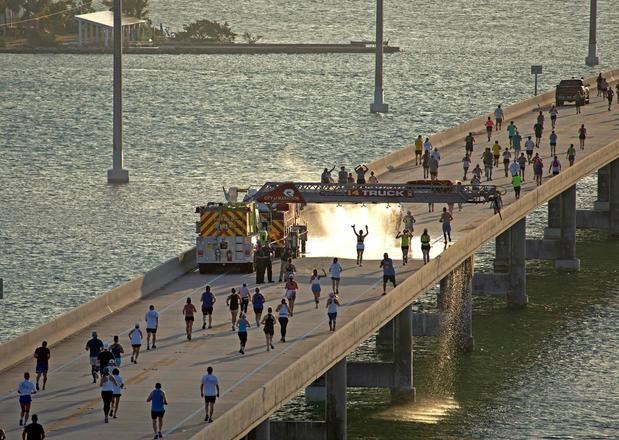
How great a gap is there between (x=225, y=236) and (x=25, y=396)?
70.3 feet

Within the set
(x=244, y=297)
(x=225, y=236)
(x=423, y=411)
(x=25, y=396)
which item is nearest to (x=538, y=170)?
(x=423, y=411)

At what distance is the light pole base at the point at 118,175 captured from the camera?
146 m

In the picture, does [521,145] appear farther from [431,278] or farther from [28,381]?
[28,381]

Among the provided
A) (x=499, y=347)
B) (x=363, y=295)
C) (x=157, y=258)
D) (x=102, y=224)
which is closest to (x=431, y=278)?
(x=363, y=295)

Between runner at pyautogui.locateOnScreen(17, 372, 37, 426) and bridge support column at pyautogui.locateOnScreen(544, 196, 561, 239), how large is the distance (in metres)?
59.4

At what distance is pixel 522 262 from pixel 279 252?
21.3m

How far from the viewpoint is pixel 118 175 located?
14638 centimetres

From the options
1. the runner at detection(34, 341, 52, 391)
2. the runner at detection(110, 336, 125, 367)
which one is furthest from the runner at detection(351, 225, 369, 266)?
the runner at detection(34, 341, 52, 391)

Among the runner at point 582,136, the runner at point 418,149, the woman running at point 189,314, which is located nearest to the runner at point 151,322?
the woman running at point 189,314

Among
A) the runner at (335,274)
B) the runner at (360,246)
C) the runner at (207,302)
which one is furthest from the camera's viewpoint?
the runner at (360,246)

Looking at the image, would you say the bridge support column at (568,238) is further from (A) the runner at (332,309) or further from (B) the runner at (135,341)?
(B) the runner at (135,341)

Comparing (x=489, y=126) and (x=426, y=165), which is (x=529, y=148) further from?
(x=489, y=126)

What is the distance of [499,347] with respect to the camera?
302 feet

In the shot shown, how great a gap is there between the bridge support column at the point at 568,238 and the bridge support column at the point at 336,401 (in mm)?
43344
